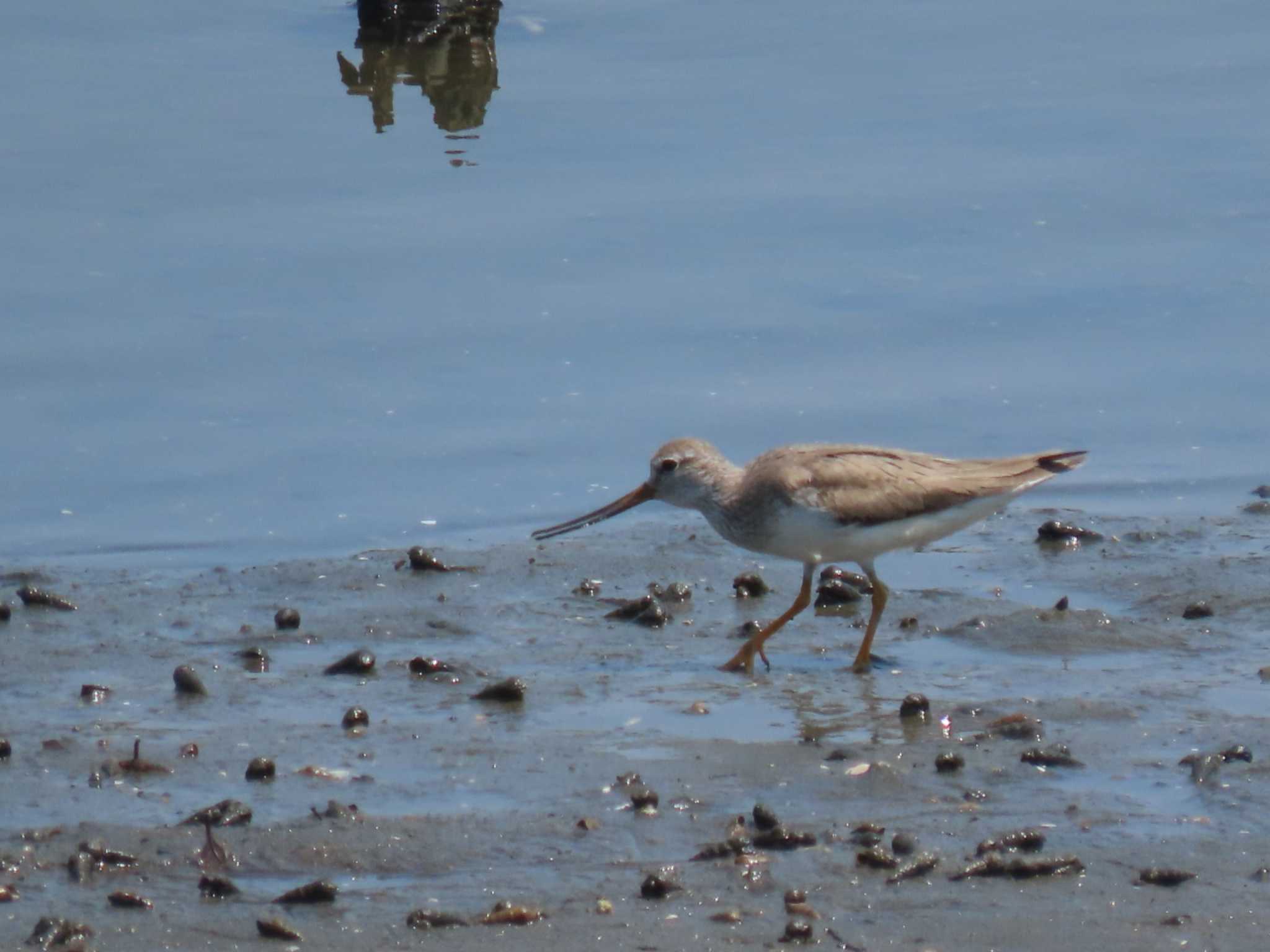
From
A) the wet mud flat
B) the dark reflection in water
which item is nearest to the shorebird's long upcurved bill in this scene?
the wet mud flat

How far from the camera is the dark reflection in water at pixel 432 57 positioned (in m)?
13.9

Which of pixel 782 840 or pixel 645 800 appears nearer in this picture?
pixel 782 840

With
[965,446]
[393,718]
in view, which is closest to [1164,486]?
[965,446]

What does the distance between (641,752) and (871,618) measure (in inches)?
60.9

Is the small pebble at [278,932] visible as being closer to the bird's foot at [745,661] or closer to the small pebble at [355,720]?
the small pebble at [355,720]

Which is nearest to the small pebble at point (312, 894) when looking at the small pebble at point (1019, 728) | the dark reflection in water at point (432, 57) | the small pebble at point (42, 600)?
the small pebble at point (1019, 728)

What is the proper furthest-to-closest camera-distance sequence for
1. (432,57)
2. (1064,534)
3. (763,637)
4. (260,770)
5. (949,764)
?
(432,57) → (1064,534) → (763,637) → (949,764) → (260,770)

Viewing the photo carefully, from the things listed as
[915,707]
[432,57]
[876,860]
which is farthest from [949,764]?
[432,57]

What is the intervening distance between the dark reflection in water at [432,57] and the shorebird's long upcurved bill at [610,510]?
19.0 feet

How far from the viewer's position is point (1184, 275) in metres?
11.3

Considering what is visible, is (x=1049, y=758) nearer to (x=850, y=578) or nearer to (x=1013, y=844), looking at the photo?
(x=1013, y=844)

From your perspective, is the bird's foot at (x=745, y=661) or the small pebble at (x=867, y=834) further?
the bird's foot at (x=745, y=661)

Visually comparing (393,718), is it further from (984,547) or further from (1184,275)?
(1184,275)

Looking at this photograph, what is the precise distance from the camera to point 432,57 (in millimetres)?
14828
